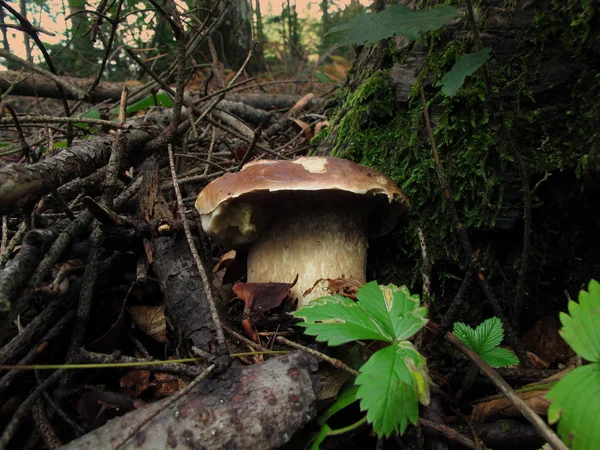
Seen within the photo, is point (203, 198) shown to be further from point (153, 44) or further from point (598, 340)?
point (153, 44)

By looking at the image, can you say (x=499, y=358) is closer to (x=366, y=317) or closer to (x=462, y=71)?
(x=366, y=317)

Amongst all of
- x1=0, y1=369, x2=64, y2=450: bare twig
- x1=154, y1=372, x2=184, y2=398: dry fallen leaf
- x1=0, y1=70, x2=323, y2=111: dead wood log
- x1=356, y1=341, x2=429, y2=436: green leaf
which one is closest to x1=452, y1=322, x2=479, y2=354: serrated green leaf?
x1=356, y1=341, x2=429, y2=436: green leaf

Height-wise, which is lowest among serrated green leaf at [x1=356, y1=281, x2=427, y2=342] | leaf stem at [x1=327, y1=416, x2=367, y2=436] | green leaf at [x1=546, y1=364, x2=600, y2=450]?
leaf stem at [x1=327, y1=416, x2=367, y2=436]

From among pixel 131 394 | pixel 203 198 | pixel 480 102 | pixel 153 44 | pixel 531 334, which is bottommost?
pixel 531 334

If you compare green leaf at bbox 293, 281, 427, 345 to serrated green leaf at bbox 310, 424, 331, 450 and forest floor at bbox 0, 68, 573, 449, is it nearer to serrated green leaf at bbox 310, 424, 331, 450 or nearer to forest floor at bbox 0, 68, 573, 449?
forest floor at bbox 0, 68, 573, 449

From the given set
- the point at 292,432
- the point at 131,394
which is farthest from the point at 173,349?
the point at 292,432

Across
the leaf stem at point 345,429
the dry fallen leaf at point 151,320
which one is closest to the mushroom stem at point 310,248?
the dry fallen leaf at point 151,320

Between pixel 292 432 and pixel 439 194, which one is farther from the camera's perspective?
pixel 439 194
